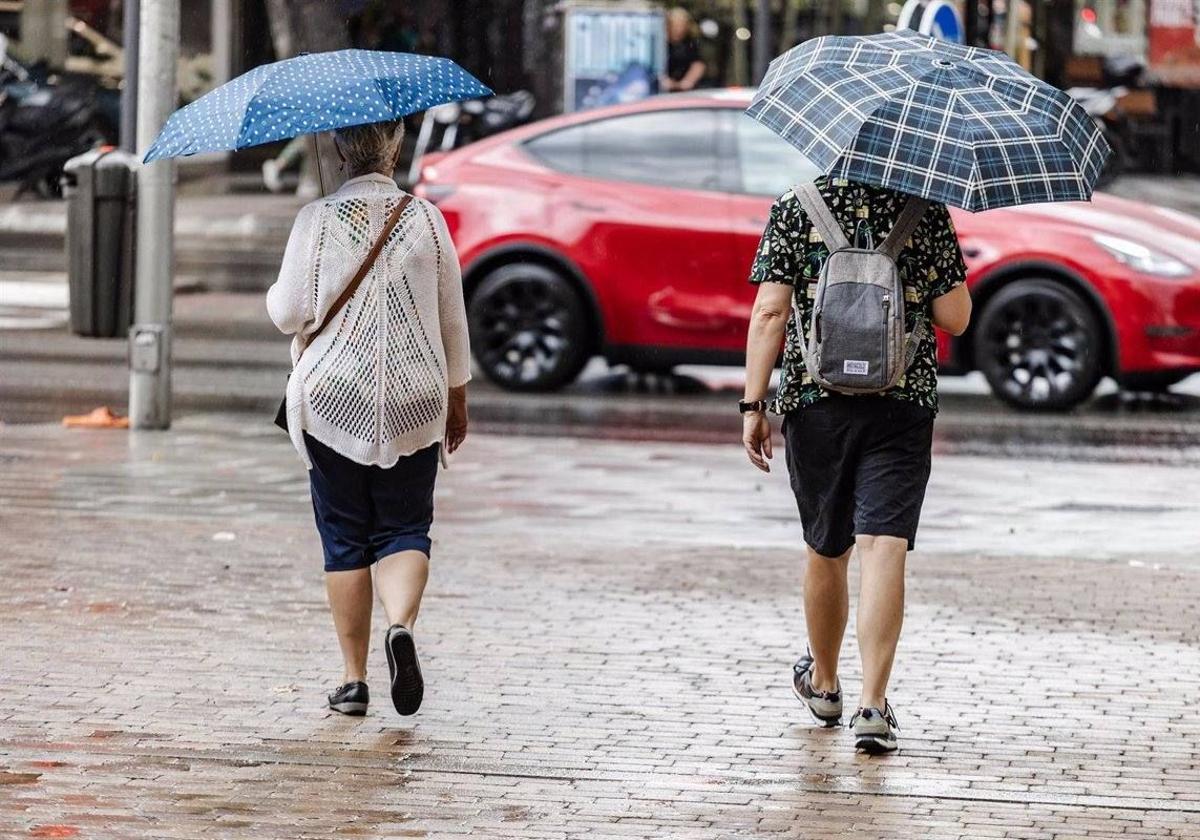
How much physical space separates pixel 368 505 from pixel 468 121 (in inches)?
830

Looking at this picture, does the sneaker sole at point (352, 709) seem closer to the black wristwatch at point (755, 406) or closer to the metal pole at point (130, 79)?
the black wristwatch at point (755, 406)

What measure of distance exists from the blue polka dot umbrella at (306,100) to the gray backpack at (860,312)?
1.05 metres

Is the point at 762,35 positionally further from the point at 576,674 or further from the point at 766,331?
the point at 766,331

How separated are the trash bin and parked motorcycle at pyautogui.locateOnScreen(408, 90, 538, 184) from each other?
1450cm

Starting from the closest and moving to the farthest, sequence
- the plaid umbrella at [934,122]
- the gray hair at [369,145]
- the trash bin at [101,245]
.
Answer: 1. the plaid umbrella at [934,122]
2. the gray hair at [369,145]
3. the trash bin at [101,245]

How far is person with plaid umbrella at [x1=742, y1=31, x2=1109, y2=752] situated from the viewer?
5797 millimetres

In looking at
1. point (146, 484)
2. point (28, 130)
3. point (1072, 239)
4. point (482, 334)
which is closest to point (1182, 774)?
point (146, 484)

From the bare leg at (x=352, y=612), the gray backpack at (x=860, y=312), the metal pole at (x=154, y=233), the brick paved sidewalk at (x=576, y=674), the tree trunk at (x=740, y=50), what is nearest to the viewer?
the brick paved sidewalk at (x=576, y=674)

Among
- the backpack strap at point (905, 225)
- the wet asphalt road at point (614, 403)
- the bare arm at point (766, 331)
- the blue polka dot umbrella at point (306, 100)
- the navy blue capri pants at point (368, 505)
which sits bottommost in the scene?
the wet asphalt road at point (614, 403)

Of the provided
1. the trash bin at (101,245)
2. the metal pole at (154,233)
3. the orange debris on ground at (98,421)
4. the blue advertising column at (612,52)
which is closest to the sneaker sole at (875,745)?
the metal pole at (154,233)

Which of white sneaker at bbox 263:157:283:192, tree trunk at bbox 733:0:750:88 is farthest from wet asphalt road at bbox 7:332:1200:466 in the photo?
tree trunk at bbox 733:0:750:88

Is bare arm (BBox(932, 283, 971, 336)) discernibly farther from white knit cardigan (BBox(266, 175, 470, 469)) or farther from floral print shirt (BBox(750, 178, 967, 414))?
white knit cardigan (BBox(266, 175, 470, 469))

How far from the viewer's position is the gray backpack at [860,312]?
5.86m

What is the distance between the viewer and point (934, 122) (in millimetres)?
5789
